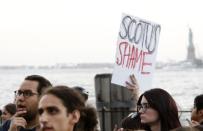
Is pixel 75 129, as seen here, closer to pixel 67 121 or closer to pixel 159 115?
pixel 67 121

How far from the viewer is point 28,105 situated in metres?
5.12

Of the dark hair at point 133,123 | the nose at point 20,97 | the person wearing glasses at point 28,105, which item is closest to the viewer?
the person wearing glasses at point 28,105

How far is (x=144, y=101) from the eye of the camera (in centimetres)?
528

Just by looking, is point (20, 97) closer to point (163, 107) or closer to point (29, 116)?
point (29, 116)

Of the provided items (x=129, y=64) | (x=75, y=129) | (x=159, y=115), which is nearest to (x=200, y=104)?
(x=159, y=115)

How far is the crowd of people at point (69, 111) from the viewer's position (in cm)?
396

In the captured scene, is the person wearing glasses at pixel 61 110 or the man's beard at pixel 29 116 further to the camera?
the man's beard at pixel 29 116

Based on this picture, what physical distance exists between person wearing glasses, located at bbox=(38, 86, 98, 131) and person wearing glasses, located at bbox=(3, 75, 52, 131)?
2.81 ft

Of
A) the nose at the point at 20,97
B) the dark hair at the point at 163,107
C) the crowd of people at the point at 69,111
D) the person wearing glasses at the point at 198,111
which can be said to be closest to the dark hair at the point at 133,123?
the crowd of people at the point at 69,111

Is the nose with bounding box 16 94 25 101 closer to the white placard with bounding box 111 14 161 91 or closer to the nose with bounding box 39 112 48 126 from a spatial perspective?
the nose with bounding box 39 112 48 126

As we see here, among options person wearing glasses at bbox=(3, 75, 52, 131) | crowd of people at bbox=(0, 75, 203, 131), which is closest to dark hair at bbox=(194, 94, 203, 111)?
crowd of people at bbox=(0, 75, 203, 131)

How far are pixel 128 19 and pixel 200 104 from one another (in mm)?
2021

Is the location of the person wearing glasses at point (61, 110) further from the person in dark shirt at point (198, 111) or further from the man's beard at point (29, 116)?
the person in dark shirt at point (198, 111)

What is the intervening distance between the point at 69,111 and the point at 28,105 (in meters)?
1.18
